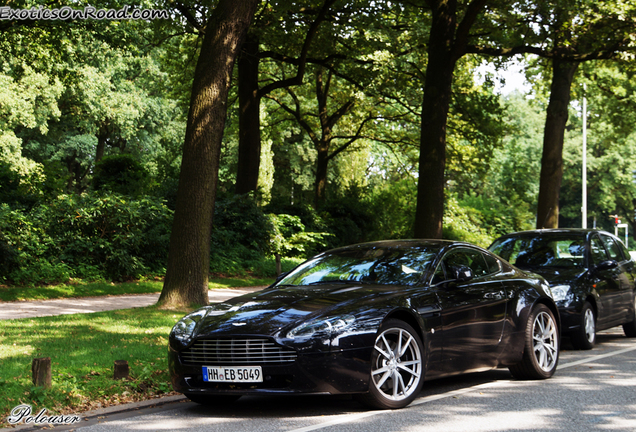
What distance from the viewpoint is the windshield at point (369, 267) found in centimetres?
714

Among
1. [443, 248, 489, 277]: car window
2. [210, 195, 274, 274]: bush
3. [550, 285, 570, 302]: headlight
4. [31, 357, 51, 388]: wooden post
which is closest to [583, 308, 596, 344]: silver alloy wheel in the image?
[550, 285, 570, 302]: headlight

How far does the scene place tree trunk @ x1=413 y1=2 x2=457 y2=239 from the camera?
16141 mm

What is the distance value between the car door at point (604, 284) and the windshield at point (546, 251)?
0.23 m

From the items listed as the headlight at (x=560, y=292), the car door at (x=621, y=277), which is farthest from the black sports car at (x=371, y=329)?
the car door at (x=621, y=277)

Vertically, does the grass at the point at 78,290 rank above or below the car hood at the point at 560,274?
below

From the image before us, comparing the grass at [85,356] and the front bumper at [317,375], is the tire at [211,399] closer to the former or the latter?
the front bumper at [317,375]

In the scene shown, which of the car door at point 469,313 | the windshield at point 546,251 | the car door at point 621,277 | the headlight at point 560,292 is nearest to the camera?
the car door at point 469,313

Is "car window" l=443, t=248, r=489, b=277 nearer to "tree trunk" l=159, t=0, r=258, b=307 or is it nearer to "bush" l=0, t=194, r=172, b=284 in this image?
"tree trunk" l=159, t=0, r=258, b=307

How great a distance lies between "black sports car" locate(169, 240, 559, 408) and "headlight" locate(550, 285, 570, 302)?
1.92 m

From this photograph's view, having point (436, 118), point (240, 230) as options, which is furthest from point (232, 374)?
point (240, 230)

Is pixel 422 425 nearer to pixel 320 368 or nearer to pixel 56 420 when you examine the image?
pixel 320 368

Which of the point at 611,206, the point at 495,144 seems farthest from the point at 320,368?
the point at 611,206

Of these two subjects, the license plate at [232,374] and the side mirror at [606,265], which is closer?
the license plate at [232,374]

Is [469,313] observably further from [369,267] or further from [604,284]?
[604,284]
